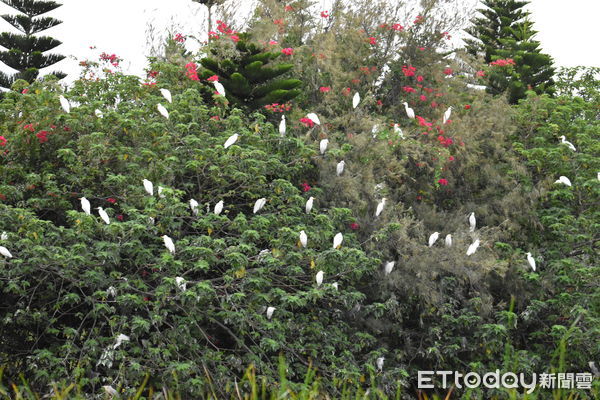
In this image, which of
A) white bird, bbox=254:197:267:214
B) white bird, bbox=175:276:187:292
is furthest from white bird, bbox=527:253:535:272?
white bird, bbox=175:276:187:292

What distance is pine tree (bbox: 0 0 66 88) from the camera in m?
15.1

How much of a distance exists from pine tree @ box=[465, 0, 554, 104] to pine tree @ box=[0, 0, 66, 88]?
9189 mm

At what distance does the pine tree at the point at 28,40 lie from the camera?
49.5 ft

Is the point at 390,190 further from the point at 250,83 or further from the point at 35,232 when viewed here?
the point at 35,232

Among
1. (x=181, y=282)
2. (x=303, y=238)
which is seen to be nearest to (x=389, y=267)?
(x=303, y=238)

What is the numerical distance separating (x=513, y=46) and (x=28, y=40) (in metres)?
10.8

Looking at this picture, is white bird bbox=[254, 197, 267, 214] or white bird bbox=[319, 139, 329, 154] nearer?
white bird bbox=[254, 197, 267, 214]

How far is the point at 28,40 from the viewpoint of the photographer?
15.1 metres

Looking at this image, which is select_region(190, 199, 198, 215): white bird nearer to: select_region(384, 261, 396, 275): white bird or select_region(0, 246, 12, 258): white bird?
select_region(0, 246, 12, 258): white bird

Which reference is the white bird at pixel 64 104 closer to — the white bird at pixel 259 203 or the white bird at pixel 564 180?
the white bird at pixel 259 203

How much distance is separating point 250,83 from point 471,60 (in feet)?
12.5

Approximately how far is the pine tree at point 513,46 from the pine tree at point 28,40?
919cm

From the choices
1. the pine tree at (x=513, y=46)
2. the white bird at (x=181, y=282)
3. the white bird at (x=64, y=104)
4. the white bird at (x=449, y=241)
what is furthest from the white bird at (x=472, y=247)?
A: the pine tree at (x=513, y=46)

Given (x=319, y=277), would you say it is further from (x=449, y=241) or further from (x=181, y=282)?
(x=449, y=241)
